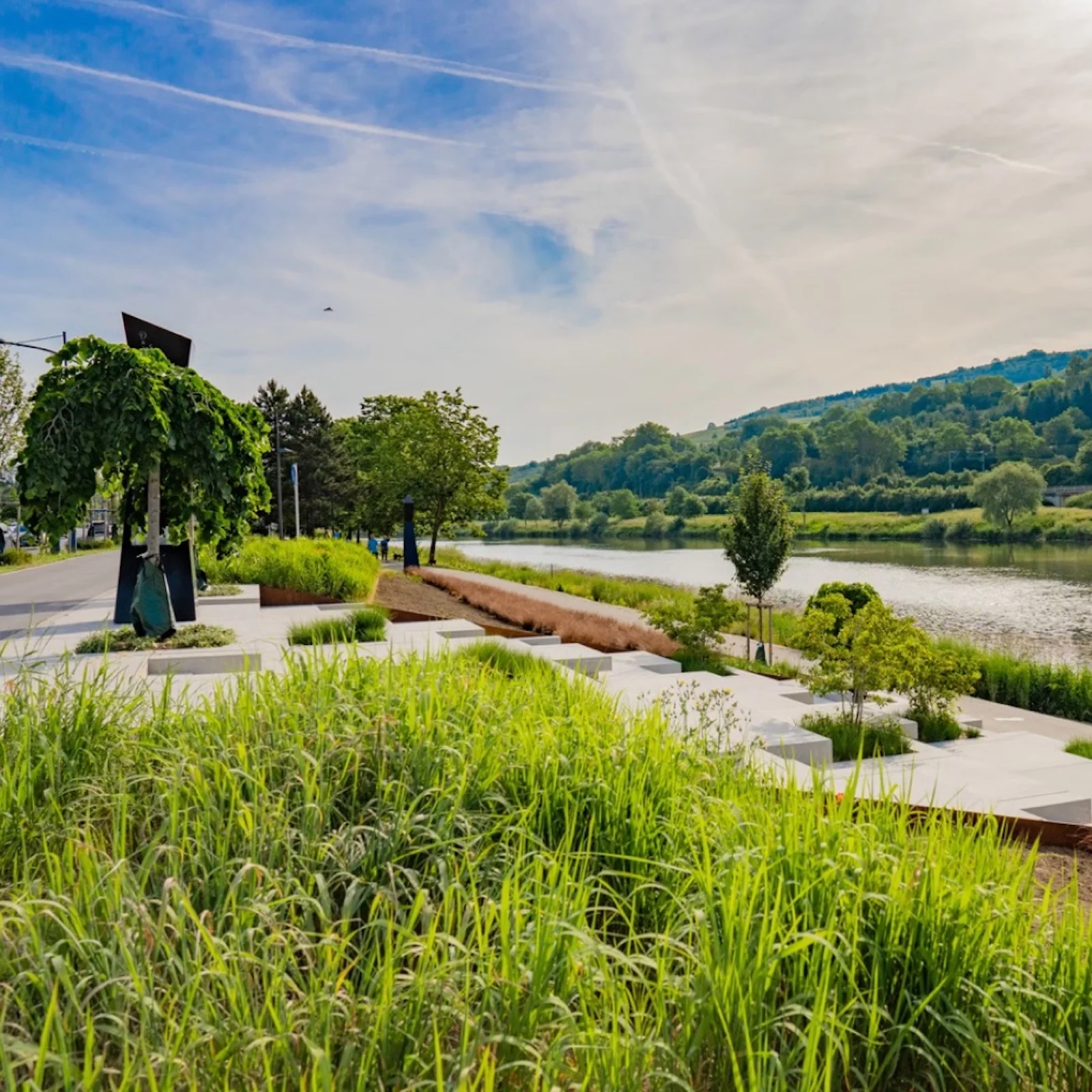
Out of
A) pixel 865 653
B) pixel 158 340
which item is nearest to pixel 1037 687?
pixel 865 653

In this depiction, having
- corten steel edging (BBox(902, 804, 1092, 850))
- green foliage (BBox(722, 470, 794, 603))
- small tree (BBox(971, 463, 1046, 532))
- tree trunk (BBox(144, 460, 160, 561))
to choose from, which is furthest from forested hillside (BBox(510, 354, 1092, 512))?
corten steel edging (BBox(902, 804, 1092, 850))

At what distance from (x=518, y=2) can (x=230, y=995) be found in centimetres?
841

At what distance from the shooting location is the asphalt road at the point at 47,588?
13.2 meters

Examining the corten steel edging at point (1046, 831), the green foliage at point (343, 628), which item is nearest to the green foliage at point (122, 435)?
the green foliage at point (343, 628)

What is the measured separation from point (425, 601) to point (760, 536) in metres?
8.02

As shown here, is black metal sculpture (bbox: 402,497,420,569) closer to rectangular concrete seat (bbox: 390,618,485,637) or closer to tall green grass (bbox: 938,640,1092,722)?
rectangular concrete seat (bbox: 390,618,485,637)

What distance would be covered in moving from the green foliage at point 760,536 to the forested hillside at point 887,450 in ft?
249

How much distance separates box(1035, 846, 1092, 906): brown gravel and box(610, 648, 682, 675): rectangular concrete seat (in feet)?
17.3

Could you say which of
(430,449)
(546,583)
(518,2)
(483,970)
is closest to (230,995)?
(483,970)

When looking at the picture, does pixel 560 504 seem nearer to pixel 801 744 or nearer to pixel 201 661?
pixel 201 661

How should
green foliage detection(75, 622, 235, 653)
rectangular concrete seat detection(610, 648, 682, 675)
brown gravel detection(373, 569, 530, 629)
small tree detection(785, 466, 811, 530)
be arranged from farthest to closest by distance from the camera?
small tree detection(785, 466, 811, 530) < brown gravel detection(373, 569, 530, 629) < rectangular concrete seat detection(610, 648, 682, 675) < green foliage detection(75, 622, 235, 653)

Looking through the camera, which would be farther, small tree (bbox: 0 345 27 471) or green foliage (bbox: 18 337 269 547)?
small tree (bbox: 0 345 27 471)

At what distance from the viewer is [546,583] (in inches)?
1121

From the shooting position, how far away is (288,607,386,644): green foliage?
9.52 metres
